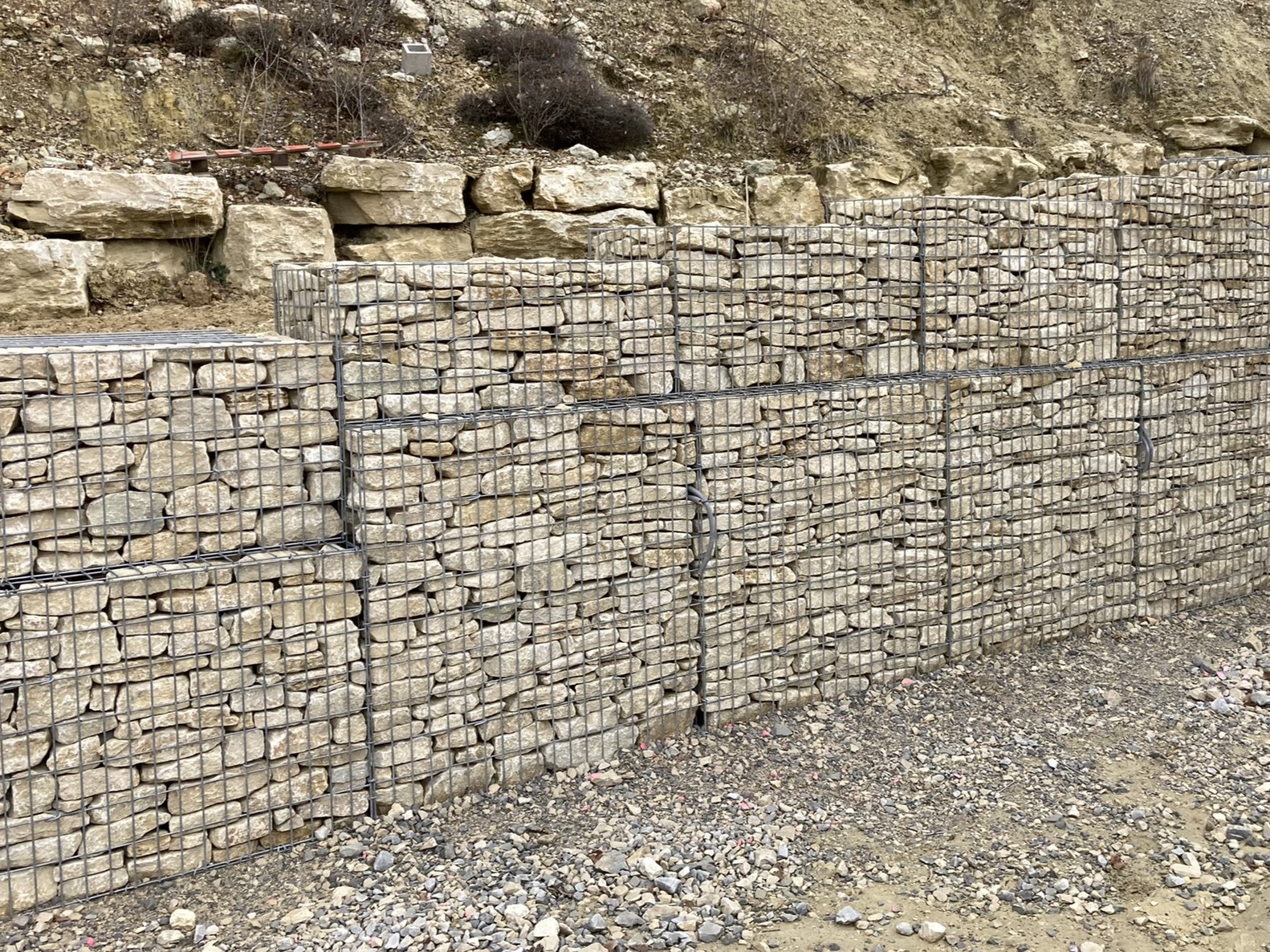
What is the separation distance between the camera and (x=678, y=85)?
1477cm

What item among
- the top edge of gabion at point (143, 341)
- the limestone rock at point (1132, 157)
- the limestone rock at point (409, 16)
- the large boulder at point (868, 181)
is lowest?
the top edge of gabion at point (143, 341)

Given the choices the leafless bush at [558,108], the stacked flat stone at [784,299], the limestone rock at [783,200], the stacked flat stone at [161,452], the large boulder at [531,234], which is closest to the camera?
the stacked flat stone at [161,452]

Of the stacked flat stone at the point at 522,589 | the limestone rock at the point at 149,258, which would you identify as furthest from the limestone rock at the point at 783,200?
the stacked flat stone at the point at 522,589

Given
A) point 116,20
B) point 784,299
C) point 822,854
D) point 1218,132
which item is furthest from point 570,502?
point 1218,132

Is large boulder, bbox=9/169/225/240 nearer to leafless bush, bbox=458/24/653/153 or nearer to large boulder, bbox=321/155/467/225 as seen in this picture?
large boulder, bbox=321/155/467/225

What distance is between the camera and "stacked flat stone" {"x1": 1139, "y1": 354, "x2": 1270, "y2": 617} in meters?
7.19

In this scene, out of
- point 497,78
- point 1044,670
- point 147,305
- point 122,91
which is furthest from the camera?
point 497,78

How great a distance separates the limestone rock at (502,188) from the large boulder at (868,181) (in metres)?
3.82

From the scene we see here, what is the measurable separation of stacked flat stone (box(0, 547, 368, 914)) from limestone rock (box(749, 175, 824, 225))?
9.02m

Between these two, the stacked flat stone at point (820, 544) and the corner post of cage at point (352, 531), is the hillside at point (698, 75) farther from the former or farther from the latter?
the stacked flat stone at point (820, 544)

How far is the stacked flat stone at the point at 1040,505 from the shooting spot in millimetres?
6434

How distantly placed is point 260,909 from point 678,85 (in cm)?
1275

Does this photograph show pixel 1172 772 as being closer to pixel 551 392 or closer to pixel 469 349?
pixel 551 392

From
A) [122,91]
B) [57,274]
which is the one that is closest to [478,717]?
[57,274]
